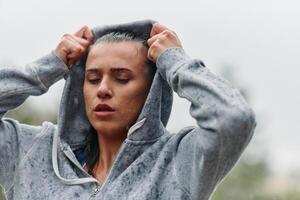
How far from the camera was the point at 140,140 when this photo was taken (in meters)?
3.27

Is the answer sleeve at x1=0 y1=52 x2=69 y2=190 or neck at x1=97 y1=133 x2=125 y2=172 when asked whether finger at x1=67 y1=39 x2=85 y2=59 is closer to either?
sleeve at x1=0 y1=52 x2=69 y2=190

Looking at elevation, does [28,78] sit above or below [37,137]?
above

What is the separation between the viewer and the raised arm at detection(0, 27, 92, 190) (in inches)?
134

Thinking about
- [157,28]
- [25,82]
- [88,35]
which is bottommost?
[25,82]

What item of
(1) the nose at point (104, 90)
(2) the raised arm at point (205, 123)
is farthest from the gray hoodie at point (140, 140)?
(1) the nose at point (104, 90)

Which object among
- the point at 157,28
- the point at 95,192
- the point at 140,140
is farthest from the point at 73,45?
the point at 95,192

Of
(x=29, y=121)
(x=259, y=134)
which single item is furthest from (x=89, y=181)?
(x=259, y=134)

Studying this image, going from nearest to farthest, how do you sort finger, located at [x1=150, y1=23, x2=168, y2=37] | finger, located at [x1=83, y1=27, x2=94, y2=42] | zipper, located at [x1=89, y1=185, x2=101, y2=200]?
1. zipper, located at [x1=89, y1=185, x2=101, y2=200]
2. finger, located at [x1=150, y1=23, x2=168, y2=37]
3. finger, located at [x1=83, y1=27, x2=94, y2=42]

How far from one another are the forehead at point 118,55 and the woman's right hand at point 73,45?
70 mm

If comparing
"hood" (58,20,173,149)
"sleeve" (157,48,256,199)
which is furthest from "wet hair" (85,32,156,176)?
"sleeve" (157,48,256,199)

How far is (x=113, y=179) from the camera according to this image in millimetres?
3234

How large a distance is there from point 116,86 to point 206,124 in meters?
0.36

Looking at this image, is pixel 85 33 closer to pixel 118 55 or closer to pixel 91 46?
pixel 91 46

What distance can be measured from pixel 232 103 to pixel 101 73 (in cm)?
48
